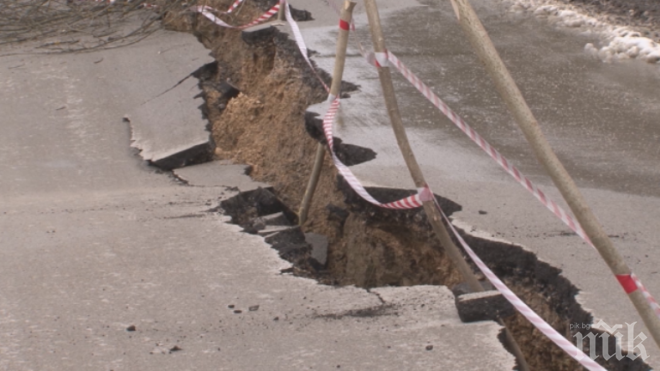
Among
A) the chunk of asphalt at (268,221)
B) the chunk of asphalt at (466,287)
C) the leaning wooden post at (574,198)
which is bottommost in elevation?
the chunk of asphalt at (268,221)

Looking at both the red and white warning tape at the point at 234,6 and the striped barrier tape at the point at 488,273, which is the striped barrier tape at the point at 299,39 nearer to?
the red and white warning tape at the point at 234,6

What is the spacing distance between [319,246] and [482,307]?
1.76 m

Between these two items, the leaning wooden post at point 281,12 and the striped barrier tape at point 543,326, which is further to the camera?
the leaning wooden post at point 281,12

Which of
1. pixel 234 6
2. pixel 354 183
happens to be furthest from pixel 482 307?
pixel 234 6

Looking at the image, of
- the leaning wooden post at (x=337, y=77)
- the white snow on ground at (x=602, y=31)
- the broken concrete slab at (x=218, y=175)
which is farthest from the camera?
the white snow on ground at (x=602, y=31)

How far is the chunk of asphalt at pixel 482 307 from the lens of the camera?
9.02 feet

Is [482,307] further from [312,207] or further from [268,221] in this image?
[312,207]

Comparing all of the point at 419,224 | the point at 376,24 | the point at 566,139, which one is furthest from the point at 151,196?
the point at 566,139

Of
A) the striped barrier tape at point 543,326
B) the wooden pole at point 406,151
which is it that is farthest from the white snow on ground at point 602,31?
the striped barrier tape at point 543,326

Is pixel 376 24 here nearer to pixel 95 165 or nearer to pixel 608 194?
pixel 608 194

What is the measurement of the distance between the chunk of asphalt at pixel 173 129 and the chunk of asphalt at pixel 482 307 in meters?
2.64

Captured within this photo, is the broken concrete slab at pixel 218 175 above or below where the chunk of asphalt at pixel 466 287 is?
below

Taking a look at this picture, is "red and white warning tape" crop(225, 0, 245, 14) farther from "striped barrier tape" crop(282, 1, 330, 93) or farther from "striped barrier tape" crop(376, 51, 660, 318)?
"striped barrier tape" crop(376, 51, 660, 318)

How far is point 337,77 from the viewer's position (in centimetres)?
414
